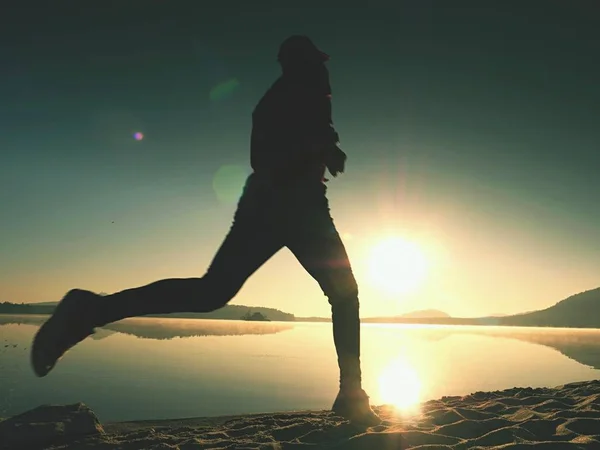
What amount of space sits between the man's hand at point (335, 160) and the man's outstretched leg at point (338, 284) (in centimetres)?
26

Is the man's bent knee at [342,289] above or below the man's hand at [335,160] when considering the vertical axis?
below

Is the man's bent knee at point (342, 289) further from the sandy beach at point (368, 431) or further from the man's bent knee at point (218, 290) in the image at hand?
the sandy beach at point (368, 431)

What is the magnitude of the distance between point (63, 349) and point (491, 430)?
295cm

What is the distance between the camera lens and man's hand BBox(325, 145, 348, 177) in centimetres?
318

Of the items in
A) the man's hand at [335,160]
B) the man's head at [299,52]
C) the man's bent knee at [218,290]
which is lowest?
the man's bent knee at [218,290]

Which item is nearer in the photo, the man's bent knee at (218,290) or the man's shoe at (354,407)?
the man's bent knee at (218,290)

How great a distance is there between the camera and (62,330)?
271cm

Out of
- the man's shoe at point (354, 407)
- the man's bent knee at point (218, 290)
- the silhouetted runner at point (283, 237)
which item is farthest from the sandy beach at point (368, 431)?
the man's bent knee at point (218, 290)

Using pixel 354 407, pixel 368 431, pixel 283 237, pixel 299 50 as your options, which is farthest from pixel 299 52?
pixel 368 431

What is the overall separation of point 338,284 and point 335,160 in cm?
89

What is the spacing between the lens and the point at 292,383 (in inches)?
398

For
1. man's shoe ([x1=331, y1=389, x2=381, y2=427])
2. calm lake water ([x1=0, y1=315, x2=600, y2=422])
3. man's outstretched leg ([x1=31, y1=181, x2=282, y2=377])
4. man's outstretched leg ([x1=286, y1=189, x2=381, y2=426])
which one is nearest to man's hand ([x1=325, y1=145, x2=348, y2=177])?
man's outstretched leg ([x1=286, y1=189, x2=381, y2=426])

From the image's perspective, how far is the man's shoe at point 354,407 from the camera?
3129 mm

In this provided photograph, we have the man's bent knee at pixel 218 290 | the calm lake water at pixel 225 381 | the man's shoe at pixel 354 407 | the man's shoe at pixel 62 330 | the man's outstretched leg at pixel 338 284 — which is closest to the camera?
the man's shoe at pixel 62 330
